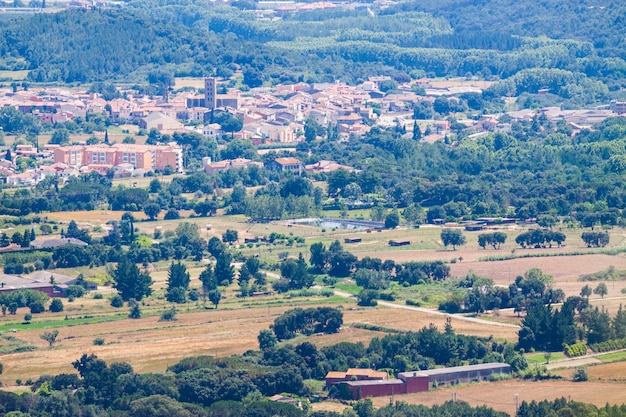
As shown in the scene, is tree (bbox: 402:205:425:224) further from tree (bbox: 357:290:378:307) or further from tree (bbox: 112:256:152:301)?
tree (bbox: 112:256:152:301)

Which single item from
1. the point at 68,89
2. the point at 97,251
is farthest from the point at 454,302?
the point at 68,89

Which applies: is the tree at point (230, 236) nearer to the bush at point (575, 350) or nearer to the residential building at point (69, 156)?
the residential building at point (69, 156)

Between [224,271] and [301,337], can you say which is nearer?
[301,337]

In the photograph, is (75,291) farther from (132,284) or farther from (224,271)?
(224,271)

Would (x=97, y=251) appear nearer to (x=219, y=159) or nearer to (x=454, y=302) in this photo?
(x=454, y=302)

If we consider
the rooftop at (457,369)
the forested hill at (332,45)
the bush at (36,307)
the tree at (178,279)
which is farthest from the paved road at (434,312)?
the forested hill at (332,45)

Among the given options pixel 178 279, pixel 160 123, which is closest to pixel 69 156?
pixel 160 123
